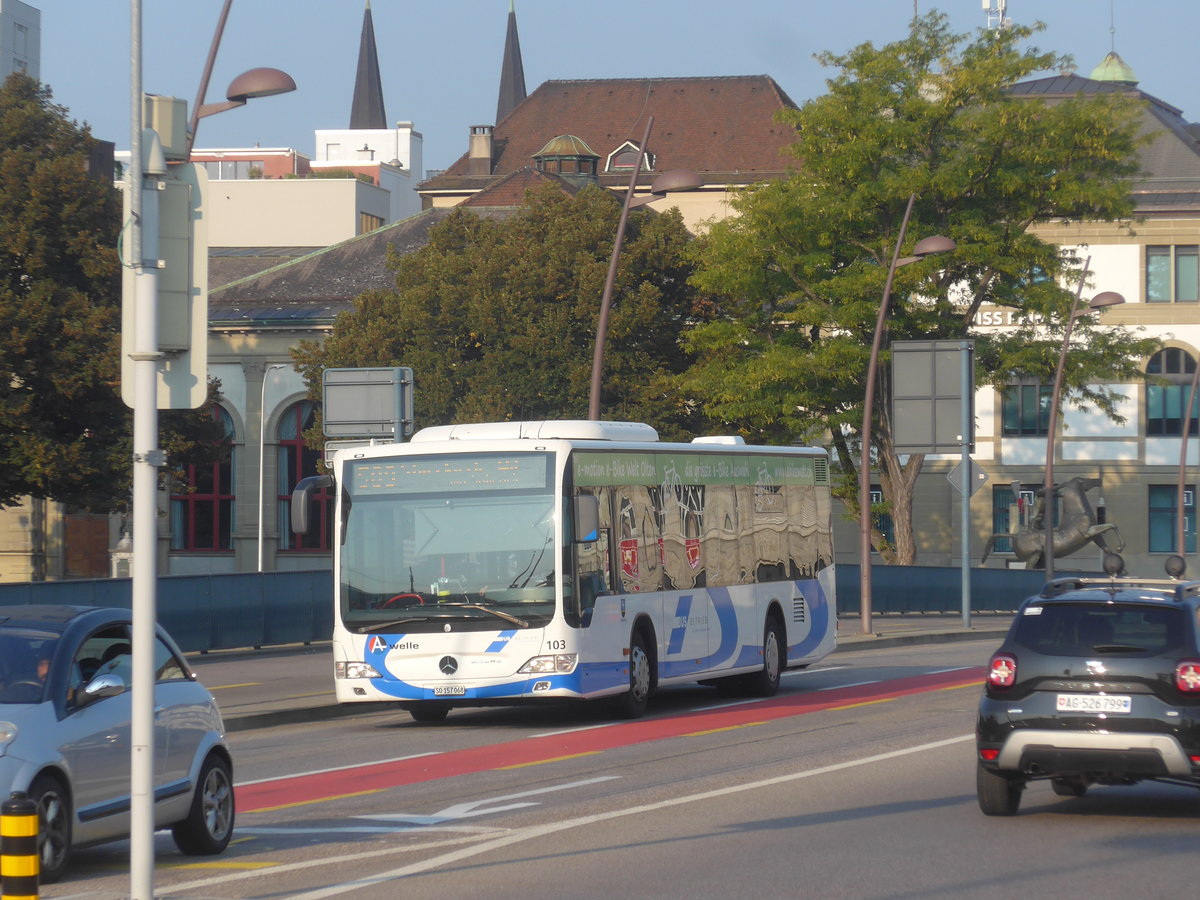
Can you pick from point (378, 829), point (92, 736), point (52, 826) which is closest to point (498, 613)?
point (378, 829)

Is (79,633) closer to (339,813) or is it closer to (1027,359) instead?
(339,813)

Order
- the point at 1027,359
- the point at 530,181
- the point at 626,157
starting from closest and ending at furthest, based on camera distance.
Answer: the point at 1027,359 → the point at 530,181 → the point at 626,157

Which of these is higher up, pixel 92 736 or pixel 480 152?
pixel 480 152

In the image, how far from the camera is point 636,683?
19.3 meters

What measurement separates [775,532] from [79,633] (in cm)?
1432

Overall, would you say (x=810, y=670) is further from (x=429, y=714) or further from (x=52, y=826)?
(x=52, y=826)

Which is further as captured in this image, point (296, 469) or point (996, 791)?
point (296, 469)

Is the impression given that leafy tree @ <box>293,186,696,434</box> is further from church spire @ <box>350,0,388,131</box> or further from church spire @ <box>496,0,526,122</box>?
church spire @ <box>350,0,388,131</box>

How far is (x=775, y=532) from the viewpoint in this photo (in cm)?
2312

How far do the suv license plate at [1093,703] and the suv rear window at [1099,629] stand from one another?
28 cm

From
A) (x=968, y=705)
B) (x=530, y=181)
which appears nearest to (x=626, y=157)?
(x=530, y=181)

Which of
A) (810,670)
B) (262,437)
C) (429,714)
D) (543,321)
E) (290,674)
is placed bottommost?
(810,670)

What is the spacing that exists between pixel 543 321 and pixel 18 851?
44160 mm

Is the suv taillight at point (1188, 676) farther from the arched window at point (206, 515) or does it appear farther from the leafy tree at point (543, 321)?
the arched window at point (206, 515)
